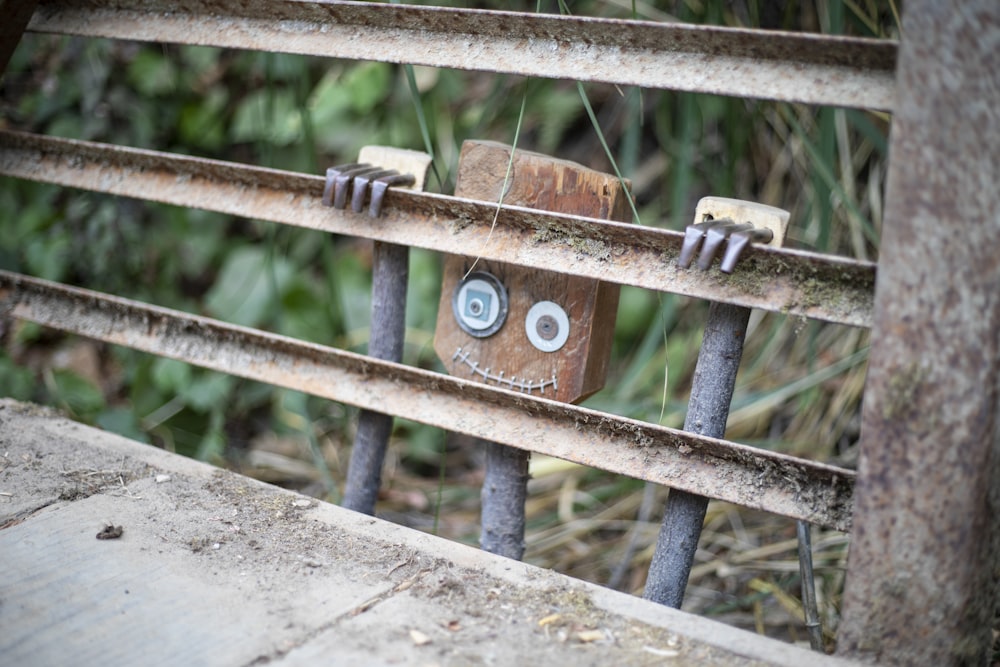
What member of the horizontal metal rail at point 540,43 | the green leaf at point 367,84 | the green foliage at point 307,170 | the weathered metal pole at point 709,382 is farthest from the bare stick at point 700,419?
the green leaf at point 367,84

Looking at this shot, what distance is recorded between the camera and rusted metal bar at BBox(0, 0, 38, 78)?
5.70ft

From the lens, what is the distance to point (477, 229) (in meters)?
1.43

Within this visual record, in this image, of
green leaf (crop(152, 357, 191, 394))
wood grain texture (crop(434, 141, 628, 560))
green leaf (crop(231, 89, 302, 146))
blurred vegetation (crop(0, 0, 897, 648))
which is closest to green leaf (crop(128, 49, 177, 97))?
blurred vegetation (crop(0, 0, 897, 648))

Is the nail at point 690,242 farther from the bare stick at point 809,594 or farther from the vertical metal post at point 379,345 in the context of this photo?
the vertical metal post at point 379,345

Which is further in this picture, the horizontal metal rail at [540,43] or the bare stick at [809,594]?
the bare stick at [809,594]

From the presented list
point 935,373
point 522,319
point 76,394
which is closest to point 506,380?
point 522,319

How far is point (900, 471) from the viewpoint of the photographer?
1.10 meters

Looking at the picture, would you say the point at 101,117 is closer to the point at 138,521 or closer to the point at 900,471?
the point at 138,521

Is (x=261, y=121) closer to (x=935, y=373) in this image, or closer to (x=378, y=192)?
(x=378, y=192)

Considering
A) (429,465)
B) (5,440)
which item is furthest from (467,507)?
(5,440)

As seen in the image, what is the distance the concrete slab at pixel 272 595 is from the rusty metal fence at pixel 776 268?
0.19m

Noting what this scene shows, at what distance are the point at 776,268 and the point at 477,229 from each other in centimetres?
49

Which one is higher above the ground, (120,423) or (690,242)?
(690,242)

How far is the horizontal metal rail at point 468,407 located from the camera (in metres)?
1.24
